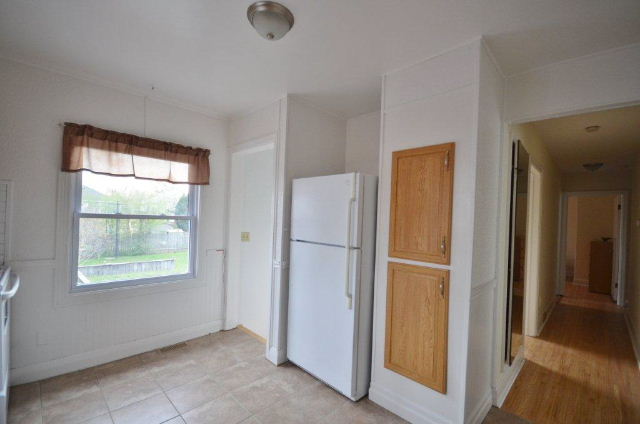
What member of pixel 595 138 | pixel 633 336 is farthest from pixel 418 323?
pixel 633 336

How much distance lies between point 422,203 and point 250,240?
7.30 ft

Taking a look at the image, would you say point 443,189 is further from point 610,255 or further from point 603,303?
point 610,255

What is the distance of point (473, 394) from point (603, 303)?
5.23m

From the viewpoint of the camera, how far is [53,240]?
237cm

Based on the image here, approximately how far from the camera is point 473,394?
6.23ft

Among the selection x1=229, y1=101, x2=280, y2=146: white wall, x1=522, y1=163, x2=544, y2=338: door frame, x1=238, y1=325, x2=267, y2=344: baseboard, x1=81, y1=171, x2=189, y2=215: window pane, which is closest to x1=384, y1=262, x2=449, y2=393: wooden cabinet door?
x1=238, y1=325, x2=267, y2=344: baseboard

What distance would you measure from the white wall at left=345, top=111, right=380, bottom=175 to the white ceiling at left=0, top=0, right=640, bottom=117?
21.7 inches

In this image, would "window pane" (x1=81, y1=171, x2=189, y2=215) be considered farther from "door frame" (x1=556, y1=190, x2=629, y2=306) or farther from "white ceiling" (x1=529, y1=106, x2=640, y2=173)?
"door frame" (x1=556, y1=190, x2=629, y2=306)

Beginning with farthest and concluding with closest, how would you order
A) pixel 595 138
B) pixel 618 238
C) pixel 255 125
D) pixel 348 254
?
pixel 618 238 < pixel 595 138 < pixel 255 125 < pixel 348 254

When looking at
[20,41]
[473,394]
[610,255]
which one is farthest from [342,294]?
[610,255]

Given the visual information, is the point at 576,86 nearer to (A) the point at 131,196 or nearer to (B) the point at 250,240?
(B) the point at 250,240

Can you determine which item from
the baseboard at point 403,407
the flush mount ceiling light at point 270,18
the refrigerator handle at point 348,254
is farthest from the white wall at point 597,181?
the flush mount ceiling light at point 270,18

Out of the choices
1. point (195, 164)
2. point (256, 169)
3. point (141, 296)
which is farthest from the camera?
point (256, 169)

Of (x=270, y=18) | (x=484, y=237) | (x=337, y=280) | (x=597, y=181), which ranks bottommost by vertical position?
(x=337, y=280)
